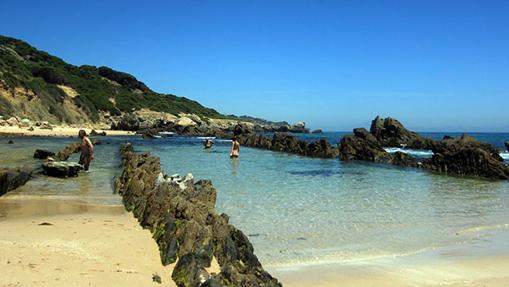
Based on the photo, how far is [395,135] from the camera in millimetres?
63625

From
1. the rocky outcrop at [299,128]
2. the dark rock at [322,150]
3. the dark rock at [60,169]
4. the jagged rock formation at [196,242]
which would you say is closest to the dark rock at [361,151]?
the dark rock at [322,150]

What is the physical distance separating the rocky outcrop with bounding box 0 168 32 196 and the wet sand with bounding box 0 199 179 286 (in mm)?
2395

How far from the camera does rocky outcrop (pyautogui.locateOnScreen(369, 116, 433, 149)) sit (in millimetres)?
58372

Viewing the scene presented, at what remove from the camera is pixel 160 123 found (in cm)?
9919

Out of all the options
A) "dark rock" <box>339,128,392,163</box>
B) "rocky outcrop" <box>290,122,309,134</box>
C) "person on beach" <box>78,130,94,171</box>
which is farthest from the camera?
"rocky outcrop" <box>290,122,309,134</box>

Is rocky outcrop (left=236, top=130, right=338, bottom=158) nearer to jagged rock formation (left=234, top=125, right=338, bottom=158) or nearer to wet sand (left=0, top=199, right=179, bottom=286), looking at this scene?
jagged rock formation (left=234, top=125, right=338, bottom=158)

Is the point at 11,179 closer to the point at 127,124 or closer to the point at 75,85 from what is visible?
the point at 127,124

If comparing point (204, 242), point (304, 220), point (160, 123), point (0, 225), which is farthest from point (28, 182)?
point (160, 123)

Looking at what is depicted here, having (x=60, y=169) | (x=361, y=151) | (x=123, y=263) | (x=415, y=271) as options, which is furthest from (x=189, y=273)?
(x=361, y=151)

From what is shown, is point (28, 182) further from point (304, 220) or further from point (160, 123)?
point (160, 123)

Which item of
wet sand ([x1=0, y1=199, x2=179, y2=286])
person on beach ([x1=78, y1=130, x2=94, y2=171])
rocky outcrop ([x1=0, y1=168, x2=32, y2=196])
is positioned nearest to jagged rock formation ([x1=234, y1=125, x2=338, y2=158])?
person on beach ([x1=78, y1=130, x2=94, y2=171])

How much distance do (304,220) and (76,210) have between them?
550cm

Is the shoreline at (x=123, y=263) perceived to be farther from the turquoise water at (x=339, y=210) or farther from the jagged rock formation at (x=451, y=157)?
the jagged rock formation at (x=451, y=157)

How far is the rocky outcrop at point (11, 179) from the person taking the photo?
42.9ft
